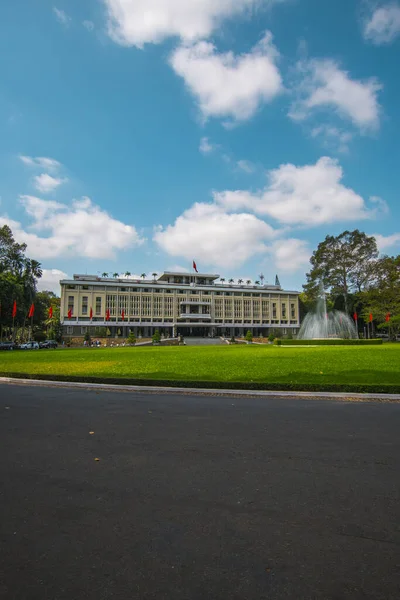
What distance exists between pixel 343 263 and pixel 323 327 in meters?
12.5

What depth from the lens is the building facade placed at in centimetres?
9119

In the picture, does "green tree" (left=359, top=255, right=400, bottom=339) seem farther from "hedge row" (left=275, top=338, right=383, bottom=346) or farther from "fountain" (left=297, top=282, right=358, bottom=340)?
"hedge row" (left=275, top=338, right=383, bottom=346)

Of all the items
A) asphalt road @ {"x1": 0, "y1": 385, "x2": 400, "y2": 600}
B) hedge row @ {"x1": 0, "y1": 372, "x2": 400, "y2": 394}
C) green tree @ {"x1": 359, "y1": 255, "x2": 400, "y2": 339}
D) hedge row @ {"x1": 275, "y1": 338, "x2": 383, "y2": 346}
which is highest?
green tree @ {"x1": 359, "y1": 255, "x2": 400, "y2": 339}

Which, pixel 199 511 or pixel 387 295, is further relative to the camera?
pixel 387 295

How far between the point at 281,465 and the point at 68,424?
4190 mm

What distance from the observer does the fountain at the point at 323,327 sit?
52.5 metres

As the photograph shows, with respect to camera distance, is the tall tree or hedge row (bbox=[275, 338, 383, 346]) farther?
the tall tree

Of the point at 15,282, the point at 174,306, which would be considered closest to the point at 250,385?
the point at 15,282

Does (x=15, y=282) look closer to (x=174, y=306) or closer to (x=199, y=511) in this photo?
(x=199, y=511)

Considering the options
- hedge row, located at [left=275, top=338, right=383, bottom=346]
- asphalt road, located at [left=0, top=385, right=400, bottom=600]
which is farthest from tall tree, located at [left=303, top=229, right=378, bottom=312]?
asphalt road, located at [left=0, top=385, right=400, bottom=600]

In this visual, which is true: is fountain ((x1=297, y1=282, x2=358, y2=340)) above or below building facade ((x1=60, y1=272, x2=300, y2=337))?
below

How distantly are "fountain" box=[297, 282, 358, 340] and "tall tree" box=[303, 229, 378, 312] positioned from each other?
6.08 feet

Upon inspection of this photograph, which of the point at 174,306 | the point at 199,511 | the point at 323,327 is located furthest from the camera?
the point at 174,306

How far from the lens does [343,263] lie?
58.8 metres
